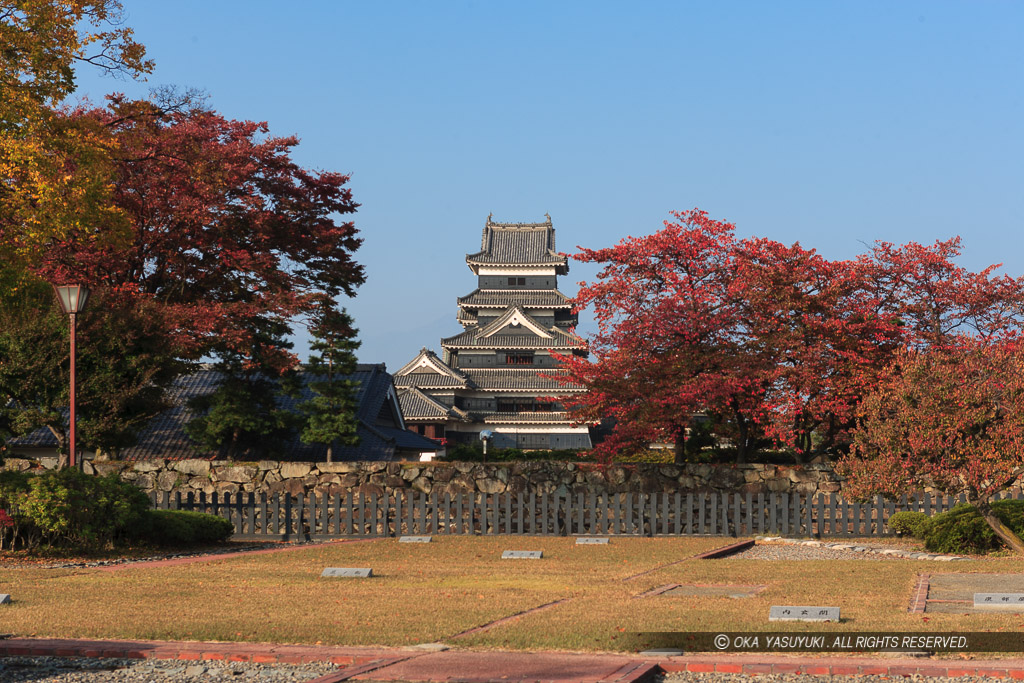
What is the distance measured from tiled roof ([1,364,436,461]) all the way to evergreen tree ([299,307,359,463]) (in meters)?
0.60

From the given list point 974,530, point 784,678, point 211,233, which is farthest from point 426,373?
point 784,678

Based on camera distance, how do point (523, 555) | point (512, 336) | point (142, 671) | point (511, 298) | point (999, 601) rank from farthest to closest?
point (511, 298), point (512, 336), point (523, 555), point (999, 601), point (142, 671)

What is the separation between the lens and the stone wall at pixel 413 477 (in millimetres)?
27062

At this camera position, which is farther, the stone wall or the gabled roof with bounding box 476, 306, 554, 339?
the gabled roof with bounding box 476, 306, 554, 339

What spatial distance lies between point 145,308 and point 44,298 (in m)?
2.12

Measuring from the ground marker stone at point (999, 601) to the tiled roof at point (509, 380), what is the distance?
202 feet

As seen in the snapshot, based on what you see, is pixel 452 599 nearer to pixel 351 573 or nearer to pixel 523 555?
pixel 351 573

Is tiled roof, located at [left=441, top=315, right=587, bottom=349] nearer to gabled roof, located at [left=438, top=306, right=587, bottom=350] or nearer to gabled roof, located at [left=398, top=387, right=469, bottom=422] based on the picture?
gabled roof, located at [left=438, top=306, right=587, bottom=350]

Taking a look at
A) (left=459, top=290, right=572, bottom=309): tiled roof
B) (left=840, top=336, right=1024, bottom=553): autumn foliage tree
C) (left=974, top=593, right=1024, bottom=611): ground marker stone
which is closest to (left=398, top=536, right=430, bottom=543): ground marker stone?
(left=840, top=336, right=1024, bottom=553): autumn foliage tree

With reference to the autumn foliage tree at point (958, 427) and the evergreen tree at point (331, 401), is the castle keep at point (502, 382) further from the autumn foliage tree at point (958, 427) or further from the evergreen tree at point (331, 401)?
the autumn foliage tree at point (958, 427)

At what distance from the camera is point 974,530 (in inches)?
722

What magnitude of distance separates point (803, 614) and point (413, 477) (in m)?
18.7

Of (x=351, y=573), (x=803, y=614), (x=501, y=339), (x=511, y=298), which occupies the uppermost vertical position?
Result: (x=511, y=298)

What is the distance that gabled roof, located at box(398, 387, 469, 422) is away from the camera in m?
68.1
